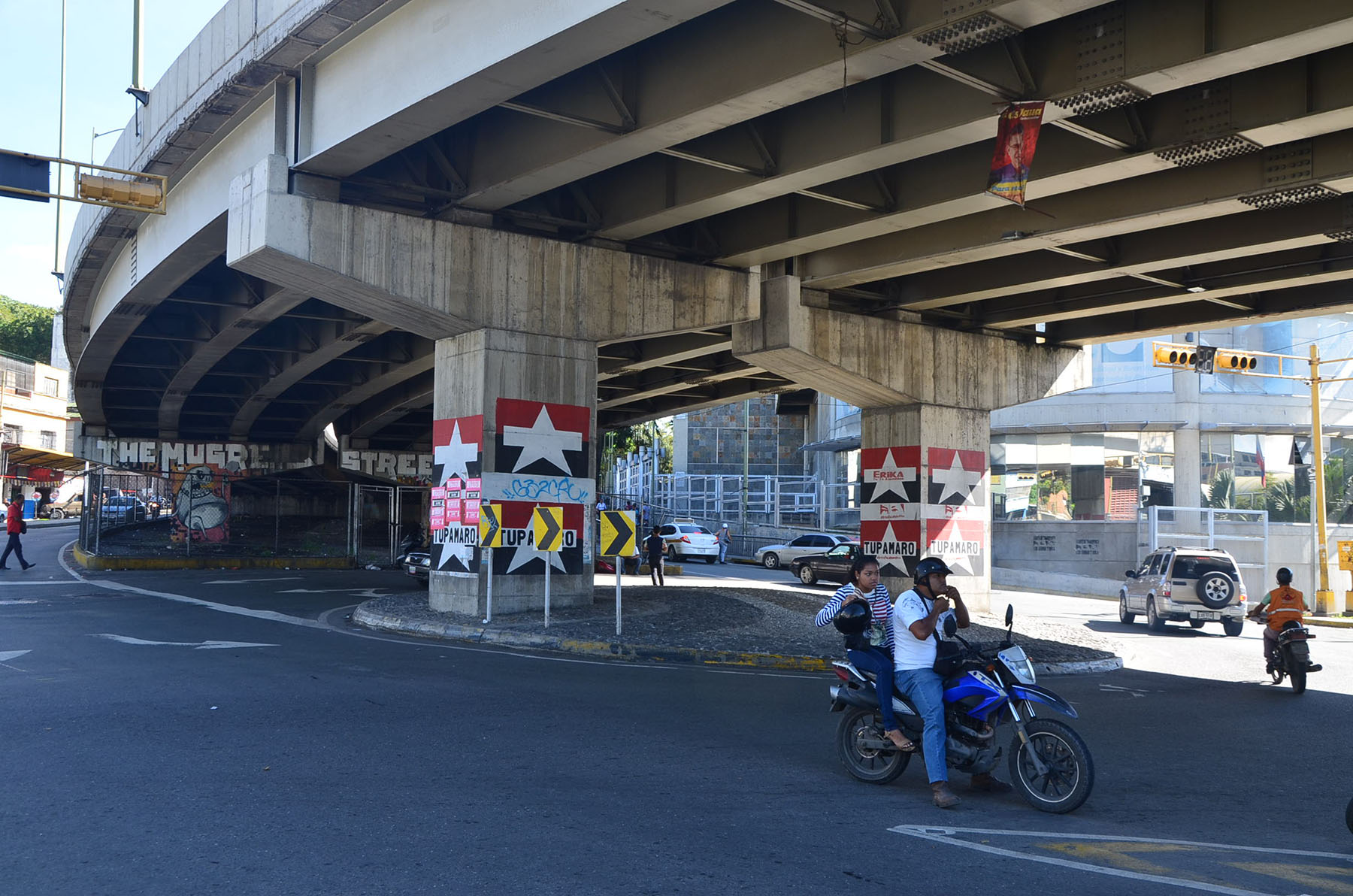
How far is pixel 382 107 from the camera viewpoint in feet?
51.2

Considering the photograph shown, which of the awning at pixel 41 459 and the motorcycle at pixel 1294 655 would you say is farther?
the awning at pixel 41 459

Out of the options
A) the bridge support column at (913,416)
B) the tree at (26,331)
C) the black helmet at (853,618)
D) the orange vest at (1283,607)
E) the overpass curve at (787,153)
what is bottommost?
the orange vest at (1283,607)

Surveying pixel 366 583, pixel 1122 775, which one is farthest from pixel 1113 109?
pixel 366 583

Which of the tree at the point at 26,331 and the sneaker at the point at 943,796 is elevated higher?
the tree at the point at 26,331

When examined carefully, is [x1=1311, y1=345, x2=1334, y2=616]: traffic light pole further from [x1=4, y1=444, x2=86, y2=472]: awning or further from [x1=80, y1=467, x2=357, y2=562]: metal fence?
[x1=4, y1=444, x2=86, y2=472]: awning

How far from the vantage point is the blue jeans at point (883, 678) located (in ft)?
25.7

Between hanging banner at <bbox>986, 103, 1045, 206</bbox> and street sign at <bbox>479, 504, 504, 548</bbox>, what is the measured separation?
374 inches

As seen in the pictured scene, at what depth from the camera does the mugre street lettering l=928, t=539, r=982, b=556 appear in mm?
25250

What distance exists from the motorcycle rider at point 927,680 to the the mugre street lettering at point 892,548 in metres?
17.5

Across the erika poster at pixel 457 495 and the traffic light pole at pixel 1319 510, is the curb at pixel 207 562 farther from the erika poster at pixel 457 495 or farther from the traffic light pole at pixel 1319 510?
the traffic light pole at pixel 1319 510

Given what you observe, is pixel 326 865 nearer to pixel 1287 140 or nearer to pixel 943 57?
pixel 943 57

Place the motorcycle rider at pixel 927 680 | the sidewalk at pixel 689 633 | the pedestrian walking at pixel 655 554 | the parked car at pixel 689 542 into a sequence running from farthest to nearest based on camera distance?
1. the parked car at pixel 689 542
2. the pedestrian walking at pixel 655 554
3. the sidewalk at pixel 689 633
4. the motorcycle rider at pixel 927 680

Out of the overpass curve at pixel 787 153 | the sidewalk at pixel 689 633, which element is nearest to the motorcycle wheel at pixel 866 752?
the sidewalk at pixel 689 633

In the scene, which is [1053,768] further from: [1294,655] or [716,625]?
[716,625]
